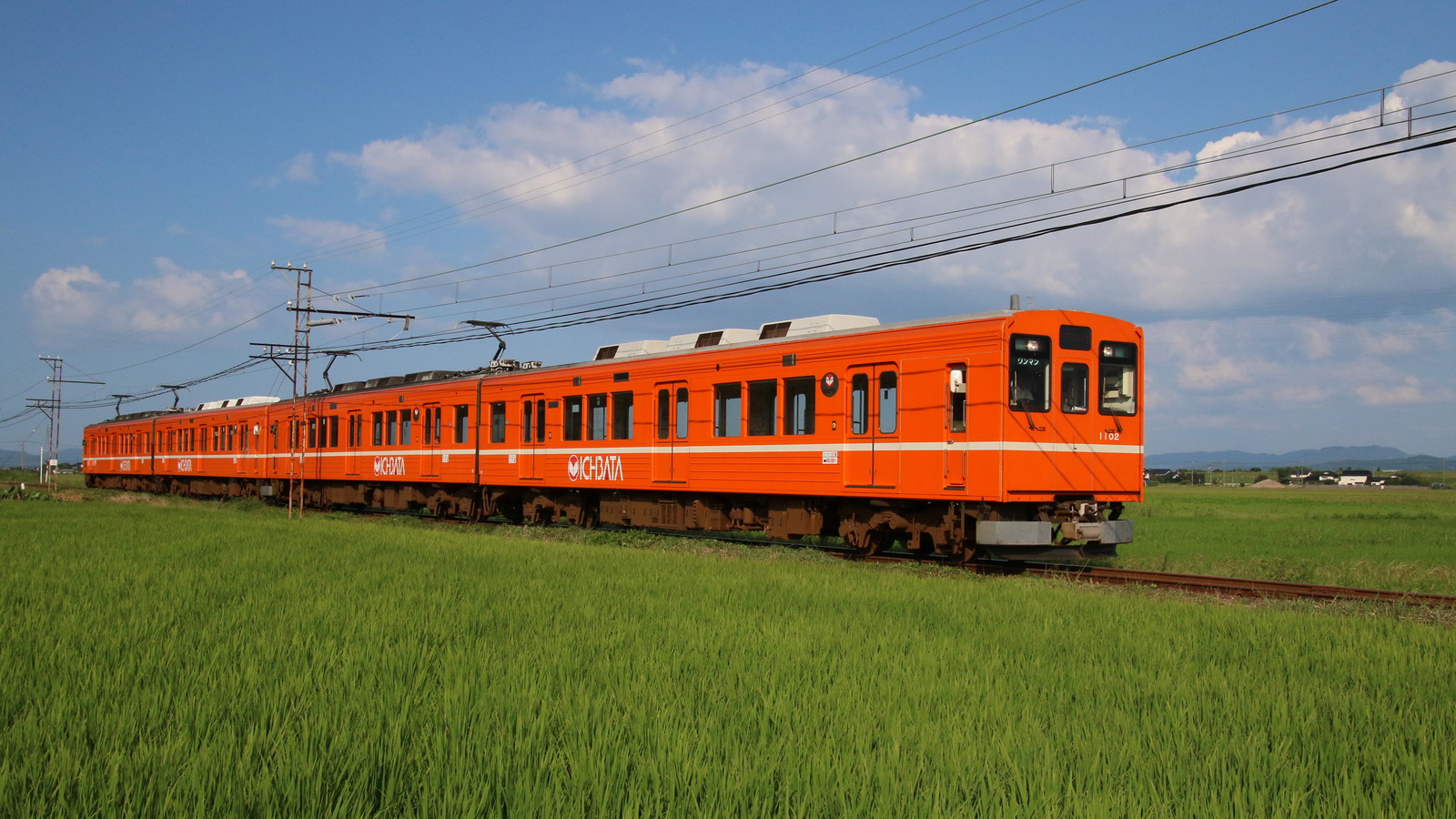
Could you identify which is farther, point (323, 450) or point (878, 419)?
point (323, 450)

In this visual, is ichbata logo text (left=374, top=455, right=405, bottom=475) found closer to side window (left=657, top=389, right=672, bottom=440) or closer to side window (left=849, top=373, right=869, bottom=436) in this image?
side window (left=657, top=389, right=672, bottom=440)

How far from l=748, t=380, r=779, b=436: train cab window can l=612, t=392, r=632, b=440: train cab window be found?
3412mm

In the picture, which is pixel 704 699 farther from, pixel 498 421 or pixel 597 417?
pixel 498 421

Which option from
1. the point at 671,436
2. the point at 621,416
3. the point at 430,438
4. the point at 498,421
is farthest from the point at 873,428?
the point at 430,438

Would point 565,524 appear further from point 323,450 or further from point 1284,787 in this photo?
point 1284,787

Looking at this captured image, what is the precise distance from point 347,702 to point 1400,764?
16.0 feet

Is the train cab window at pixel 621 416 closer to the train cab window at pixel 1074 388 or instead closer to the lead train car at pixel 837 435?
the lead train car at pixel 837 435

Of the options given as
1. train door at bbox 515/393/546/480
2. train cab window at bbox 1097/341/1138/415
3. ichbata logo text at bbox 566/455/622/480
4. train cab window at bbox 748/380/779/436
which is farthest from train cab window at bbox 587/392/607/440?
train cab window at bbox 1097/341/1138/415

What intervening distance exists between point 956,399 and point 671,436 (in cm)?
591

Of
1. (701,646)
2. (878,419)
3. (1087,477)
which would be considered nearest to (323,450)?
(878,419)

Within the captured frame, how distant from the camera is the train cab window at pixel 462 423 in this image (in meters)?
23.4

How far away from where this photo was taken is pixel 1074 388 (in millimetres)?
13234

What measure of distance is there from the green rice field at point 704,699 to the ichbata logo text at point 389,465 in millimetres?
14570

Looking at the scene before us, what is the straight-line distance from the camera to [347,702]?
5.23 m
